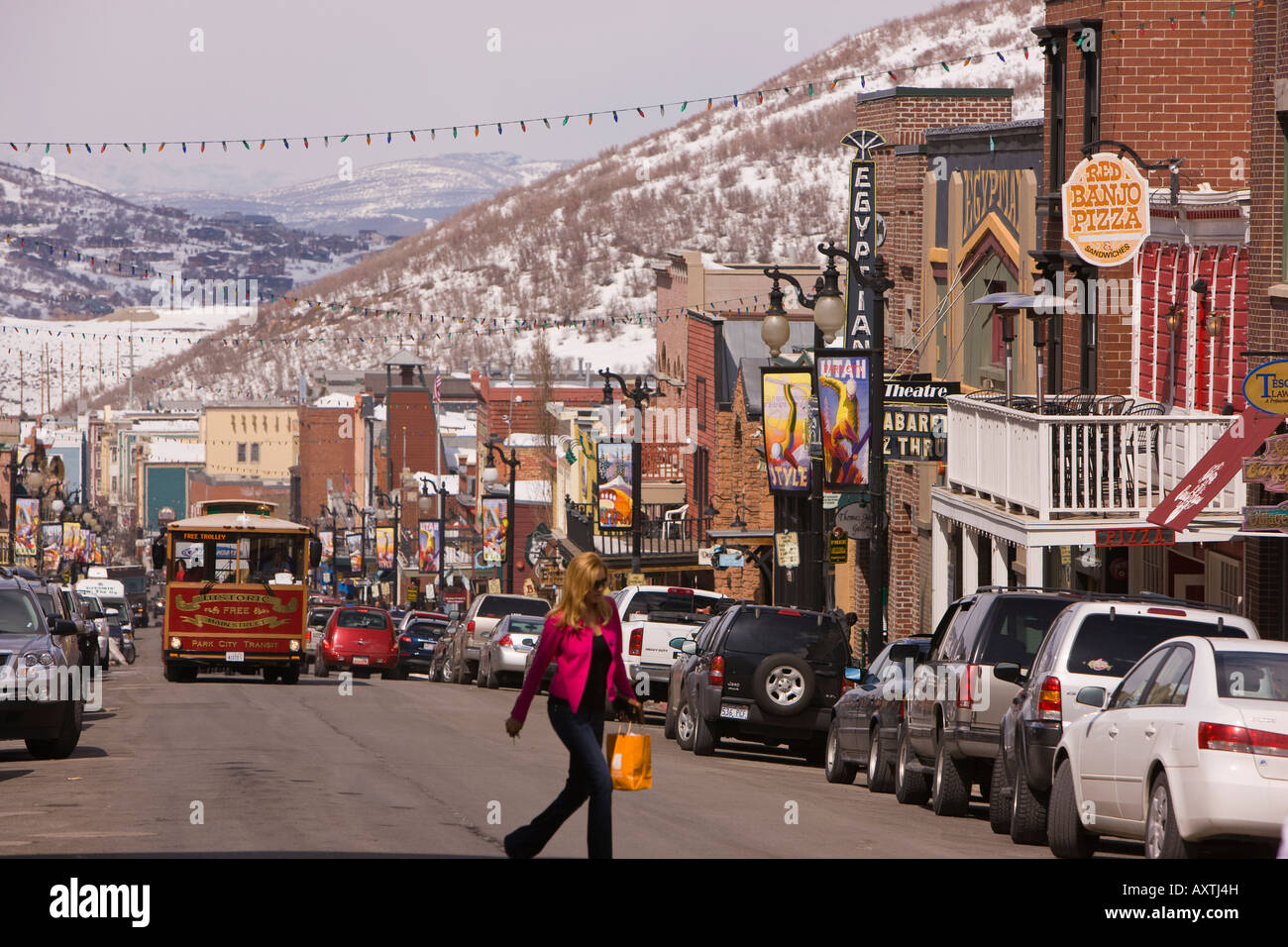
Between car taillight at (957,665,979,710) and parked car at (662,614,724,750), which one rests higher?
car taillight at (957,665,979,710)

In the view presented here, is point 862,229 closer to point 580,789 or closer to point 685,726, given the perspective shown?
point 685,726

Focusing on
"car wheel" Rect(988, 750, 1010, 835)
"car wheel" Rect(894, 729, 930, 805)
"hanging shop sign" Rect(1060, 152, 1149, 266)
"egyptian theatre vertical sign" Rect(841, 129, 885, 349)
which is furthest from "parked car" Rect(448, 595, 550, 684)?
"car wheel" Rect(988, 750, 1010, 835)

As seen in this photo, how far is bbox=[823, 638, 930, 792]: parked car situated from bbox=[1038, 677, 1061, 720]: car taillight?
3863mm

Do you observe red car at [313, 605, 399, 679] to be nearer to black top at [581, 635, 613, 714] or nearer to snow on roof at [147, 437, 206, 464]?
black top at [581, 635, 613, 714]

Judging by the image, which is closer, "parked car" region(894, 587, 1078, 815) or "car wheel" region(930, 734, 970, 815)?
"parked car" region(894, 587, 1078, 815)

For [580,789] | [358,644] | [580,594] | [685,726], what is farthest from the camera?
[358,644]

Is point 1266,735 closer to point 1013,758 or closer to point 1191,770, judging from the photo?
point 1191,770

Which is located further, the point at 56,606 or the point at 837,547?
the point at 837,547

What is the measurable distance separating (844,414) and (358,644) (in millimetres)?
17611

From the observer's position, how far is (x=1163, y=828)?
36.0 feet

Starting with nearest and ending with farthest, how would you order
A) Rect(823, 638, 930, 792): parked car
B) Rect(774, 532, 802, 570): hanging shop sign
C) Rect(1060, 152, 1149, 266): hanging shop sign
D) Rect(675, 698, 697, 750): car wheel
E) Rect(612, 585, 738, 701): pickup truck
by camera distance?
Rect(823, 638, 930, 792): parked car, Rect(675, 698, 697, 750): car wheel, Rect(1060, 152, 1149, 266): hanging shop sign, Rect(612, 585, 738, 701): pickup truck, Rect(774, 532, 802, 570): hanging shop sign

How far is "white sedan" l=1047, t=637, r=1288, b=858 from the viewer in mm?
10375

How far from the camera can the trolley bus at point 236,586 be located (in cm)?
3444

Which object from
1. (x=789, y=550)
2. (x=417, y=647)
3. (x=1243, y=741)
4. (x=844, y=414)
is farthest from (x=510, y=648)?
(x=1243, y=741)
